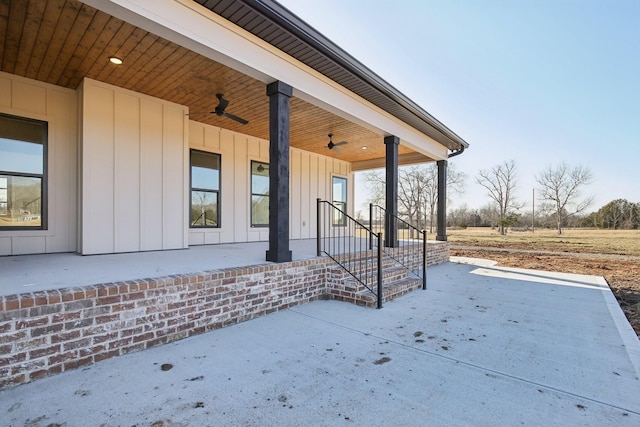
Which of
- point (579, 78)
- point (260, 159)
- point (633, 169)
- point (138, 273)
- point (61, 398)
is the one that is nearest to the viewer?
point (61, 398)

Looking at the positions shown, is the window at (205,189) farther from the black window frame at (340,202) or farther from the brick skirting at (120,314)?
the black window frame at (340,202)

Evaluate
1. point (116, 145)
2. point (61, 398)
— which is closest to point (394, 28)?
point (116, 145)

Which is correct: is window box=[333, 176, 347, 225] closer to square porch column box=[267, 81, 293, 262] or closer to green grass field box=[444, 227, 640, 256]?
square porch column box=[267, 81, 293, 262]

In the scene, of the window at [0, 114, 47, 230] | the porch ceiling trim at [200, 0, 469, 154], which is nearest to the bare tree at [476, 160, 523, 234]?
the porch ceiling trim at [200, 0, 469, 154]

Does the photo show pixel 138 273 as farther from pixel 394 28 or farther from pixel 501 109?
pixel 501 109

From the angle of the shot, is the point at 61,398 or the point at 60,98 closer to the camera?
the point at 61,398

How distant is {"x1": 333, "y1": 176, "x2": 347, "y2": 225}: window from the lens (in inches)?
392

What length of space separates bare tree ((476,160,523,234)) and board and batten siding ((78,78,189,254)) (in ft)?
→ 85.1

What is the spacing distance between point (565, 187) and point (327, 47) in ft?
91.5

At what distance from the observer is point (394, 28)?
26.1ft

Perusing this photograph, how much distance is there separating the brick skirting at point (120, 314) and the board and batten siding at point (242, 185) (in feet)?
11.2

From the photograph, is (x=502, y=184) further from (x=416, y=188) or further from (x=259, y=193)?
(x=259, y=193)

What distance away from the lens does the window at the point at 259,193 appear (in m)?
7.62

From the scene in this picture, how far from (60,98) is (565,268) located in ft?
35.9
